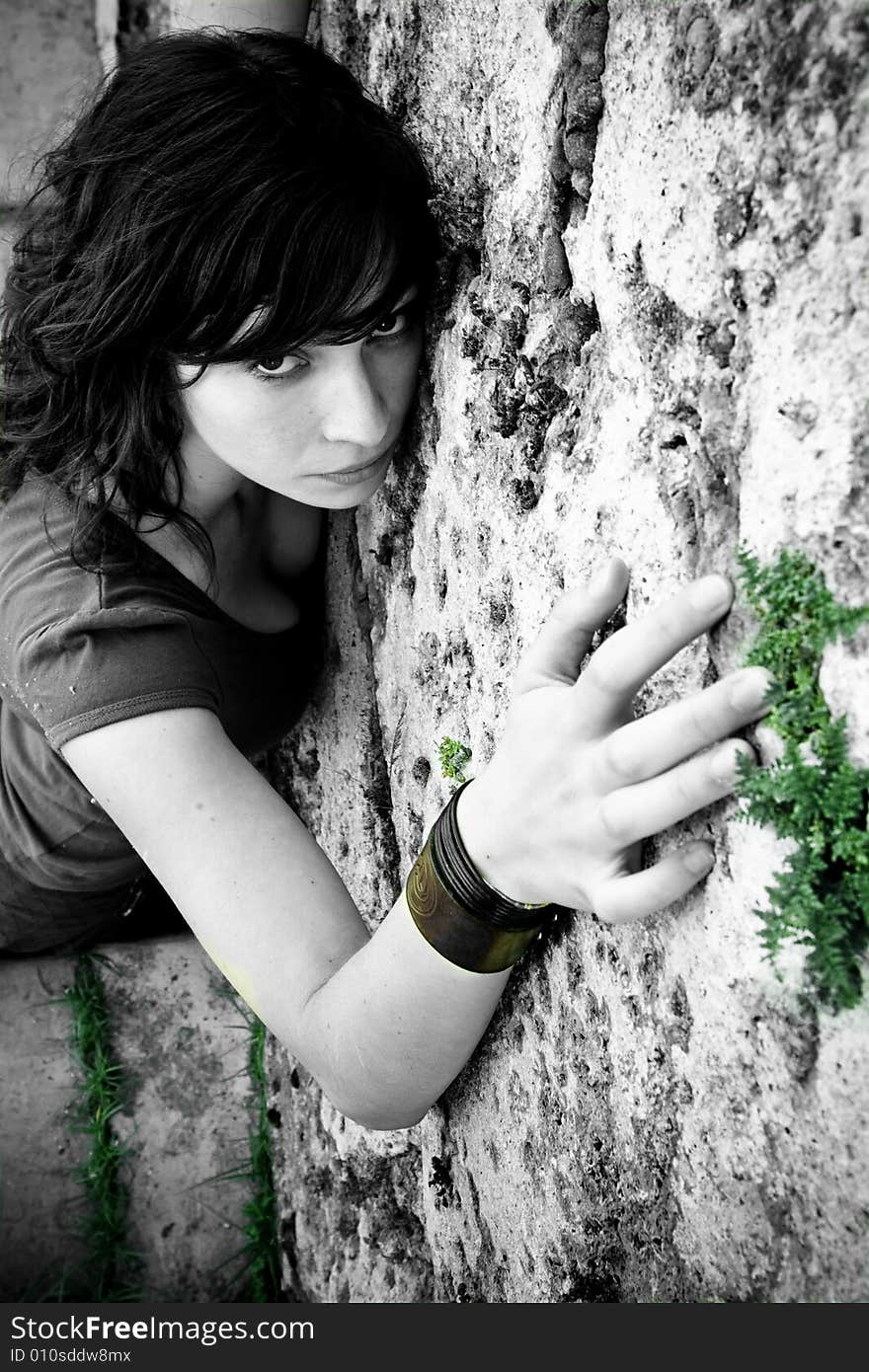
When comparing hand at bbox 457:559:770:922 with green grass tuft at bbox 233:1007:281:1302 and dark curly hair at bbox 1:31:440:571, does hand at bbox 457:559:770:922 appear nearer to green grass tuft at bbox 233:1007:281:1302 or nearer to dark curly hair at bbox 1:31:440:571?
dark curly hair at bbox 1:31:440:571

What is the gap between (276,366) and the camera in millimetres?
1482

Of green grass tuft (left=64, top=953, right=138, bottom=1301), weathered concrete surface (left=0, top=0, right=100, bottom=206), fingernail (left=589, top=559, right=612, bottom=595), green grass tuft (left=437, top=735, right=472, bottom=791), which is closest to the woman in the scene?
fingernail (left=589, top=559, right=612, bottom=595)

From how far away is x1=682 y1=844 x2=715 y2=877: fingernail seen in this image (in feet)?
3.45

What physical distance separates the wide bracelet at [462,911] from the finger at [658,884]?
20 cm

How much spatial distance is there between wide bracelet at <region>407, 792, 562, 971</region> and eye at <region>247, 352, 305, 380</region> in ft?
2.16

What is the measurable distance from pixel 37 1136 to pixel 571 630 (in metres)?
2.39

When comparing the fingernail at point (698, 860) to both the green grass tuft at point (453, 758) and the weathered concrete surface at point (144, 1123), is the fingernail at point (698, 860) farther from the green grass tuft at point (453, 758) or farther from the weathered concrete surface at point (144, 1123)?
the weathered concrete surface at point (144, 1123)

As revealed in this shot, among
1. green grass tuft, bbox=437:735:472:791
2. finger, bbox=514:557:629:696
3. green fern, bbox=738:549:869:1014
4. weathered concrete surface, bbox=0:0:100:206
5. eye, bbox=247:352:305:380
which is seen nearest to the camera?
green fern, bbox=738:549:869:1014

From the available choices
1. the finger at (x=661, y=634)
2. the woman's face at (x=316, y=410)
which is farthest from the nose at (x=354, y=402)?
the finger at (x=661, y=634)

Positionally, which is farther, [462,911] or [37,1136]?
[37,1136]

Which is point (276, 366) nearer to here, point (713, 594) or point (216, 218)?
point (216, 218)

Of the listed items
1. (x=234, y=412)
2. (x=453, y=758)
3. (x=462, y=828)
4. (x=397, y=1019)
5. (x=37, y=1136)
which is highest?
(x=234, y=412)

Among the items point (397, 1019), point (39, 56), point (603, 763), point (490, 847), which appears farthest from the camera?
point (39, 56)

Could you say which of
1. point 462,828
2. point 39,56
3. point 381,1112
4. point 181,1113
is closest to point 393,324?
point 462,828
